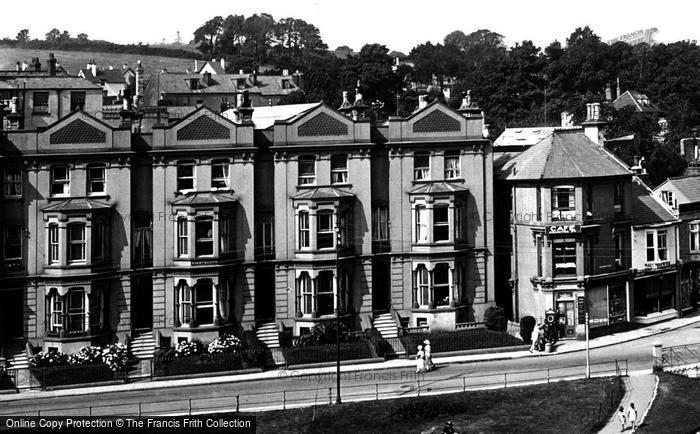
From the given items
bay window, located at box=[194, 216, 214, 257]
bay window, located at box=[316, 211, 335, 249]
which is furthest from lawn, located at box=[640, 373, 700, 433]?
bay window, located at box=[194, 216, 214, 257]

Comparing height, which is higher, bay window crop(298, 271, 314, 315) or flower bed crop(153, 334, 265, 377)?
bay window crop(298, 271, 314, 315)

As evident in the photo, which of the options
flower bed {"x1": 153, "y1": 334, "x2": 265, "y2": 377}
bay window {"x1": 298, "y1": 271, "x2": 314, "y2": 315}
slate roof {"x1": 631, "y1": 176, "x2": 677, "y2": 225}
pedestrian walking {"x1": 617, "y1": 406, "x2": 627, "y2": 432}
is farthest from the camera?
slate roof {"x1": 631, "y1": 176, "x2": 677, "y2": 225}

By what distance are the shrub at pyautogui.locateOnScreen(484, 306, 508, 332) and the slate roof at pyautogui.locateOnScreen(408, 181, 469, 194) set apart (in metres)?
7.55

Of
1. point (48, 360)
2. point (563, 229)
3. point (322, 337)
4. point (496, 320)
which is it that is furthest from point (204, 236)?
point (563, 229)

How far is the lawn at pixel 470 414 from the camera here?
33938 millimetres

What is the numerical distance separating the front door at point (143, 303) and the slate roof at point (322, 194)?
995 cm

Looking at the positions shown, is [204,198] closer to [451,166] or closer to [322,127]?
[322,127]

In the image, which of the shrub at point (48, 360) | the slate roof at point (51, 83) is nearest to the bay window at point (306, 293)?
the shrub at point (48, 360)

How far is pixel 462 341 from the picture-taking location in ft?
155

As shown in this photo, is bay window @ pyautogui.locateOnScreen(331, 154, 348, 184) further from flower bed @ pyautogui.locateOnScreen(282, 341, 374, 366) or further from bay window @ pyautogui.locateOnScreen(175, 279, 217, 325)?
flower bed @ pyautogui.locateOnScreen(282, 341, 374, 366)

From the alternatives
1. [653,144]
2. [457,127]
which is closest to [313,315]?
[457,127]

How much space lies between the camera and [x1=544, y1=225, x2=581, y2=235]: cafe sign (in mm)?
50375

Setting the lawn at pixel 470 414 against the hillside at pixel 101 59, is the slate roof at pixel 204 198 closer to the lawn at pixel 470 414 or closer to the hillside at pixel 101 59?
the lawn at pixel 470 414

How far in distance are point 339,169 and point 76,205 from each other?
597 inches
